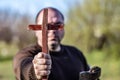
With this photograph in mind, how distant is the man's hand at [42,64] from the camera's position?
294cm

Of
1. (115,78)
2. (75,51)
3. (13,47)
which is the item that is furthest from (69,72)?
(13,47)

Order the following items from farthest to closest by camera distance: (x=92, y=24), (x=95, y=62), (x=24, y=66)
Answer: (x=92, y=24) < (x=95, y=62) < (x=24, y=66)

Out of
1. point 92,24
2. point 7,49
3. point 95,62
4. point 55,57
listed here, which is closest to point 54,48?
point 55,57

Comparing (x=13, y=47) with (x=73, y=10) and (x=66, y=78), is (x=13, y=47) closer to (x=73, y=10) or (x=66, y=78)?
(x=73, y=10)

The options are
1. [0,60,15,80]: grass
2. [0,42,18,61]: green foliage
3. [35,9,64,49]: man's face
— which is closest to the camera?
[35,9,64,49]: man's face

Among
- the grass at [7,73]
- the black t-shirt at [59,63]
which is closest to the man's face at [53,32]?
the black t-shirt at [59,63]

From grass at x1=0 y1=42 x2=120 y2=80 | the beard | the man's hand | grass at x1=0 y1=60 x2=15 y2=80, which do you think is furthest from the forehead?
grass at x1=0 y1=42 x2=120 y2=80

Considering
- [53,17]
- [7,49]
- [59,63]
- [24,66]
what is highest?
[53,17]

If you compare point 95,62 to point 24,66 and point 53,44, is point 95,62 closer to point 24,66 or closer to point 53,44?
point 53,44

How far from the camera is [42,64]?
296 cm

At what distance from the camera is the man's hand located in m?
2.94

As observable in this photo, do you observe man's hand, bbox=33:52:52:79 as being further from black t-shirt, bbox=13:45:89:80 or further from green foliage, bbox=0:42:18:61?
green foliage, bbox=0:42:18:61

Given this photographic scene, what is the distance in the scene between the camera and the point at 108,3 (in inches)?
1373

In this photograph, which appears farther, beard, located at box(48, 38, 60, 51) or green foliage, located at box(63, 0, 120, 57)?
green foliage, located at box(63, 0, 120, 57)
